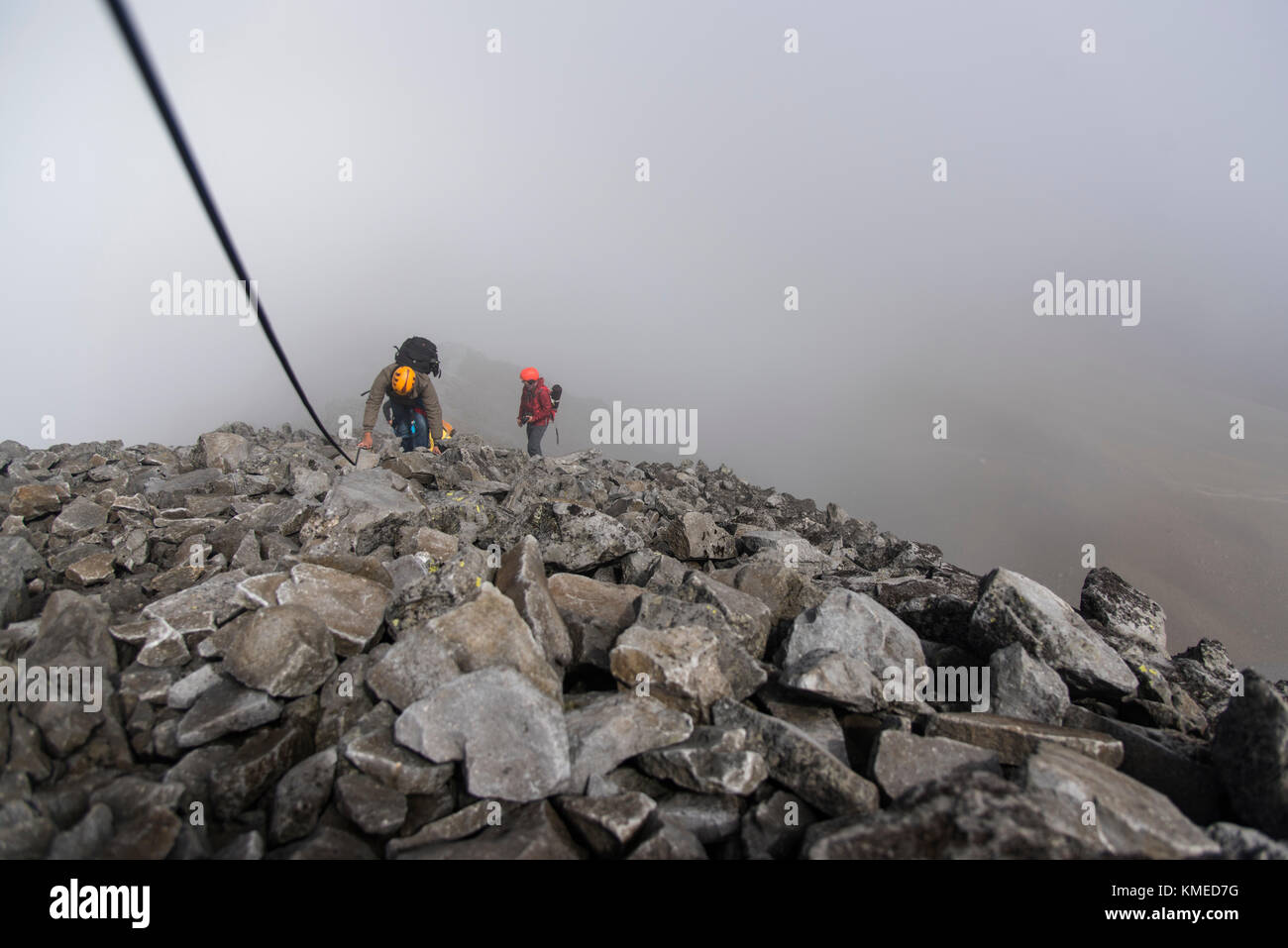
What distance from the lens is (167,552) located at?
17.5 ft

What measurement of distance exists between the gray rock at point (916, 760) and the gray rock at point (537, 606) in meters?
1.95

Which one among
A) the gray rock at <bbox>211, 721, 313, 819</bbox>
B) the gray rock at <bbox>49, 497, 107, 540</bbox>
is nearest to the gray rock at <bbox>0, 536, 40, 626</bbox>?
the gray rock at <bbox>49, 497, 107, 540</bbox>

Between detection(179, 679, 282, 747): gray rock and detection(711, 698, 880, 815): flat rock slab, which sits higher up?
detection(179, 679, 282, 747): gray rock

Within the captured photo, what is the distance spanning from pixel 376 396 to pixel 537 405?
263 inches

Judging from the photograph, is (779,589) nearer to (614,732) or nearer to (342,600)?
(614,732)

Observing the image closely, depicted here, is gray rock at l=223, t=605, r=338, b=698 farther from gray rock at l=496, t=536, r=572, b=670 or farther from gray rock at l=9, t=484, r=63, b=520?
gray rock at l=9, t=484, r=63, b=520

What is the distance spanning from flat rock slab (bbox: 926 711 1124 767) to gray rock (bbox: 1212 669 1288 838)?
1.49ft

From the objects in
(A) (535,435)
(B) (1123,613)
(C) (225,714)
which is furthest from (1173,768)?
(A) (535,435)

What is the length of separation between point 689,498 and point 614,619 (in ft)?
27.3

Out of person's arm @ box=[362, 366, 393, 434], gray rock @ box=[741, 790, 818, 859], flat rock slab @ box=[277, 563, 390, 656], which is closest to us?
gray rock @ box=[741, 790, 818, 859]

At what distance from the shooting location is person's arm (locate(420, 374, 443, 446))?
11016mm

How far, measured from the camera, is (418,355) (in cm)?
1102
